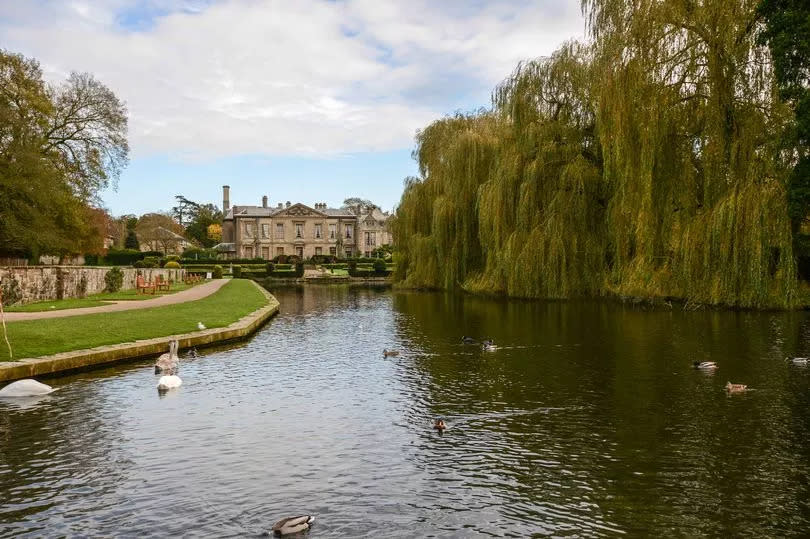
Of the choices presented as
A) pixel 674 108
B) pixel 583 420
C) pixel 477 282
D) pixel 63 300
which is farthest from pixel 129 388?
pixel 477 282

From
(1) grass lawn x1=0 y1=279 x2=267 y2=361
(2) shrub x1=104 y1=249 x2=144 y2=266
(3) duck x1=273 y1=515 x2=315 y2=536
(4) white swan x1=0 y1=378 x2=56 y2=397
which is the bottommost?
(3) duck x1=273 y1=515 x2=315 y2=536

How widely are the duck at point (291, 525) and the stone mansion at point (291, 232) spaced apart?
98.0 meters

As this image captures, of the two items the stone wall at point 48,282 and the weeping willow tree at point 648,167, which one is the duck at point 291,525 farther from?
the weeping willow tree at point 648,167

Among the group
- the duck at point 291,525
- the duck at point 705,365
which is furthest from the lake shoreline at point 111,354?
the duck at point 705,365

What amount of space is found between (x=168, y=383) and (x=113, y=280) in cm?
2483

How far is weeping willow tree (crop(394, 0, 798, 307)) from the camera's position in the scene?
22688 mm

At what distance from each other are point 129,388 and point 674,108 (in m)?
21.2

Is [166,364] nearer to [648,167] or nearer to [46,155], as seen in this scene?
[648,167]

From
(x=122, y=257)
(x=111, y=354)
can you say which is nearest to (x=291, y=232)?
(x=122, y=257)

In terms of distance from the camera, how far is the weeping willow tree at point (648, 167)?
893 inches

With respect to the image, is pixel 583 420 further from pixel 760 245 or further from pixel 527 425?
pixel 760 245

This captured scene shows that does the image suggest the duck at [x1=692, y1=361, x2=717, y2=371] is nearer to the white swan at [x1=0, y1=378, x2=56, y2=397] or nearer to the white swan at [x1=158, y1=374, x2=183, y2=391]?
the white swan at [x1=158, y1=374, x2=183, y2=391]

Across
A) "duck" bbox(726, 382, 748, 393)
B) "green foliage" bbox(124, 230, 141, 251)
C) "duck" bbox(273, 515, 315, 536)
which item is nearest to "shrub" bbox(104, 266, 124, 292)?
"duck" bbox(726, 382, 748, 393)

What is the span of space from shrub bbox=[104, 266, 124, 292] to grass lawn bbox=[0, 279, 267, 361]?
11.0 meters
